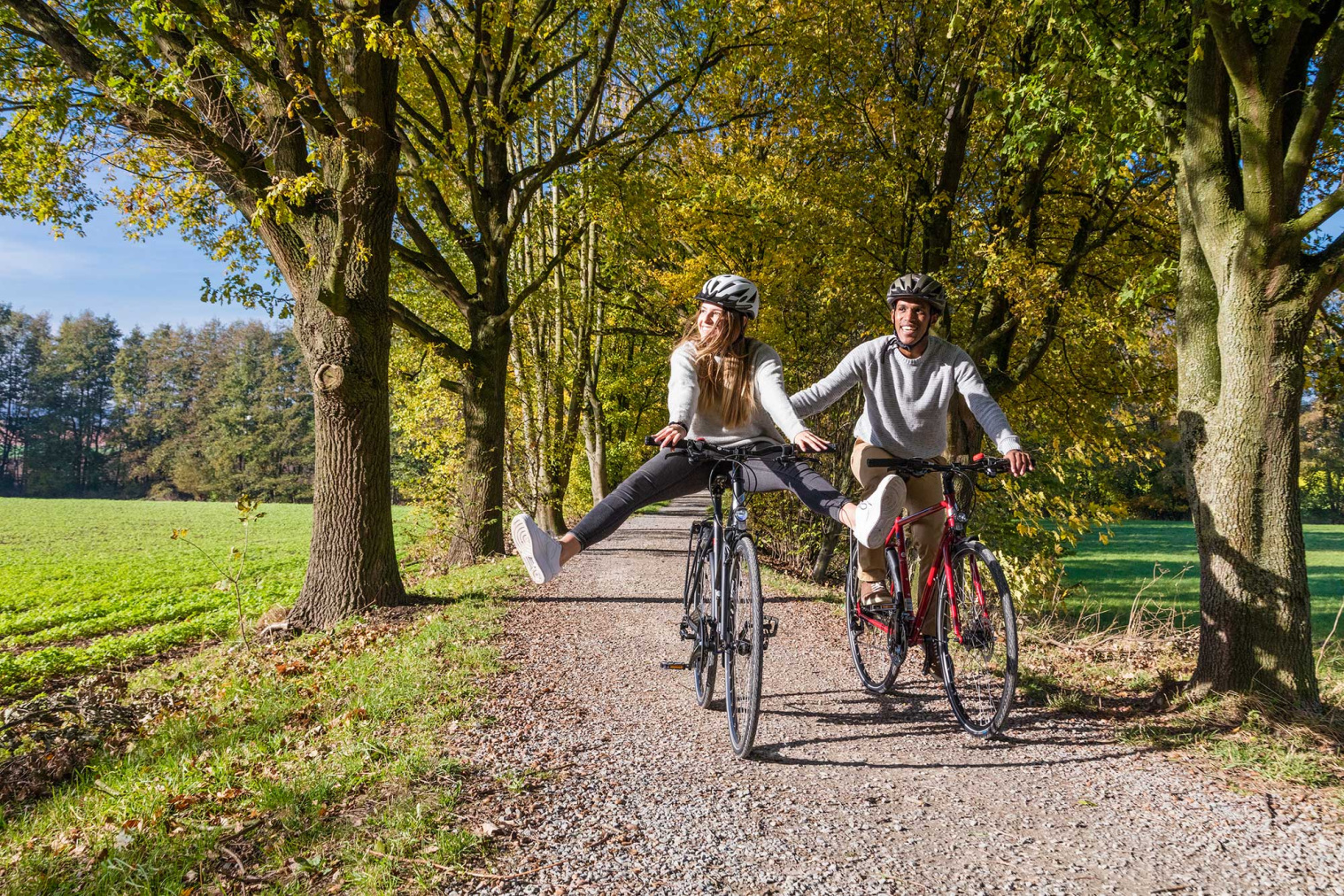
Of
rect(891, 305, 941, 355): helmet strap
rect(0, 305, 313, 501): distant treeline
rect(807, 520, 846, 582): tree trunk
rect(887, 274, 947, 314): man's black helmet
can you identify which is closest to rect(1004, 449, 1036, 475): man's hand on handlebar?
rect(891, 305, 941, 355): helmet strap

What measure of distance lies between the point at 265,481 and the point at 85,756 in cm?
7368

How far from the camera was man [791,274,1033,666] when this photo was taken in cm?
443

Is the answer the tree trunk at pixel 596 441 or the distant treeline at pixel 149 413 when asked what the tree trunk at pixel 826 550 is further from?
the distant treeline at pixel 149 413

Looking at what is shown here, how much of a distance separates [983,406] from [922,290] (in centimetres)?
75

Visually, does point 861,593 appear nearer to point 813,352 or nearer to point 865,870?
point 865,870

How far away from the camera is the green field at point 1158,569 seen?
13928mm

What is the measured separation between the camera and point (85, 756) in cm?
476

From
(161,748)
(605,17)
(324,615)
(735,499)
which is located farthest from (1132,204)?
(161,748)

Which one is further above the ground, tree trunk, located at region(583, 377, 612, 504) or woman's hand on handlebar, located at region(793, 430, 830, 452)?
tree trunk, located at region(583, 377, 612, 504)

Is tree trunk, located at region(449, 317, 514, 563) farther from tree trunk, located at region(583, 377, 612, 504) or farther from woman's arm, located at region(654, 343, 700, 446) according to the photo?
tree trunk, located at region(583, 377, 612, 504)

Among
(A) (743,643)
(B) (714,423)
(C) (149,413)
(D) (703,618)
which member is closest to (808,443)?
(B) (714,423)

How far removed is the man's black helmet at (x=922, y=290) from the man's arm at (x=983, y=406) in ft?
1.16

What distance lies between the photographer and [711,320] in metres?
4.20

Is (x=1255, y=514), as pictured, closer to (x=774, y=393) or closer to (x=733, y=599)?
(x=774, y=393)
